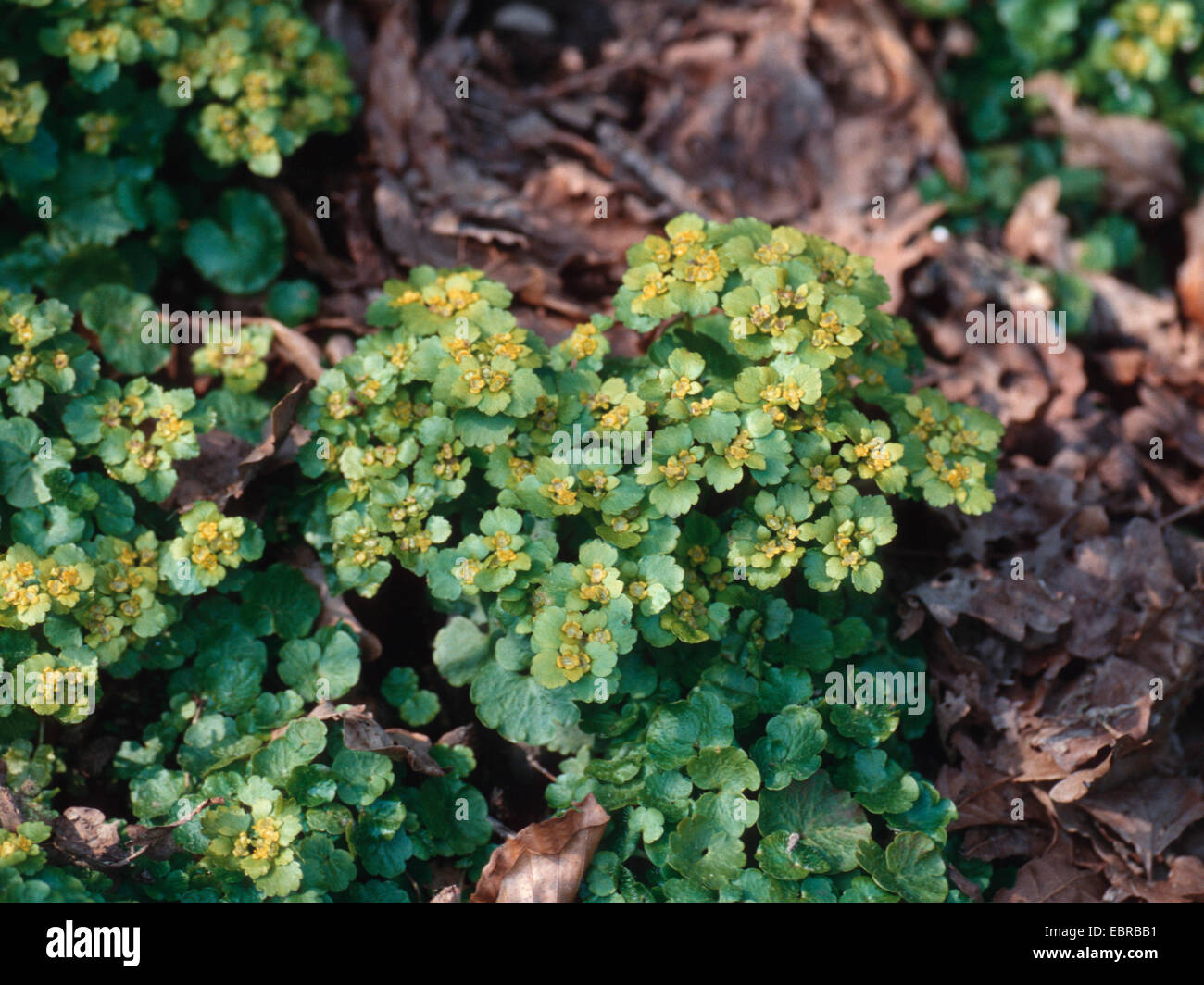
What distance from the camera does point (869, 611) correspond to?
12.6 feet

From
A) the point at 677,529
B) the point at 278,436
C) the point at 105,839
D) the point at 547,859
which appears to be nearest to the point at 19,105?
the point at 278,436

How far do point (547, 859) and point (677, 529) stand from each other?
1038mm

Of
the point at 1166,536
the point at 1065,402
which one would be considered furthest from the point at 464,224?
the point at 1166,536

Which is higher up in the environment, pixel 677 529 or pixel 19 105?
pixel 19 105

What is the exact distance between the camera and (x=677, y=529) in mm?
3293

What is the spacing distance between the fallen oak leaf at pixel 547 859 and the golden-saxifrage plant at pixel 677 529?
0.08m

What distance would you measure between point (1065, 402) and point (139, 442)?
3718 mm

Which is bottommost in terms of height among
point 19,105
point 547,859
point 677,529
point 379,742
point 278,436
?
point 547,859

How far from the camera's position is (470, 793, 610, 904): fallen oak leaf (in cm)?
320

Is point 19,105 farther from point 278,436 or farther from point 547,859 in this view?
point 547,859

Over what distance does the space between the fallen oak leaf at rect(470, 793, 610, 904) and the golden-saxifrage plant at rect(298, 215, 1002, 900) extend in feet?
0.26

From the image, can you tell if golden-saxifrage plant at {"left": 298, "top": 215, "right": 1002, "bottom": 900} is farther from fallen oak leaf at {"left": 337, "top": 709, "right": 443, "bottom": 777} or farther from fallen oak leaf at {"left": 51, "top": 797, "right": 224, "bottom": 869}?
fallen oak leaf at {"left": 51, "top": 797, "right": 224, "bottom": 869}

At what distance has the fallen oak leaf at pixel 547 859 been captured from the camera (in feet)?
10.5

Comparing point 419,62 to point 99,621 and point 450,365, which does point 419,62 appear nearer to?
point 450,365
